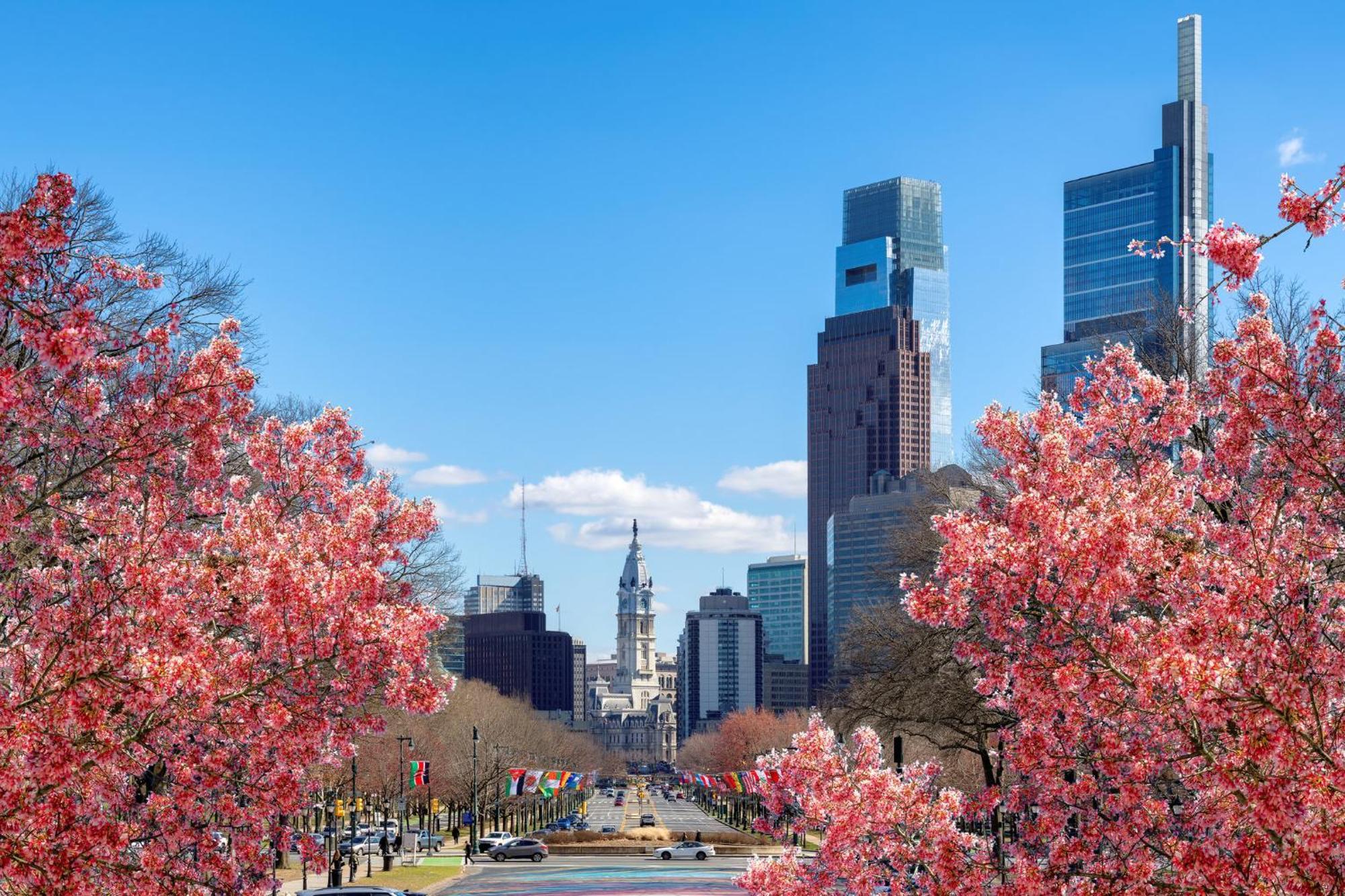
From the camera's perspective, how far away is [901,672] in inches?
1831

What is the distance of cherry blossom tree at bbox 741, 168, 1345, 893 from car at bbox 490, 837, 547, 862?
80249mm

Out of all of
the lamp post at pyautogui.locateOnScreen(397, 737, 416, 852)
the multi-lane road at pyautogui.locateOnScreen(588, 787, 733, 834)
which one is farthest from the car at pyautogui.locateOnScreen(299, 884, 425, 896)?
the multi-lane road at pyautogui.locateOnScreen(588, 787, 733, 834)

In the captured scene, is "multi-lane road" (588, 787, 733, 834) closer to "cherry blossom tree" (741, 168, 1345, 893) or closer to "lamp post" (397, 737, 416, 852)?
"lamp post" (397, 737, 416, 852)

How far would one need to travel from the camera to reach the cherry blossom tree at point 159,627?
41.7 ft

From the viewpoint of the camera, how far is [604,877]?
80.4 metres

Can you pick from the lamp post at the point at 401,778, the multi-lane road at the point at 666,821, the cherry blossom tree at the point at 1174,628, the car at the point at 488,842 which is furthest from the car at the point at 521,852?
the cherry blossom tree at the point at 1174,628

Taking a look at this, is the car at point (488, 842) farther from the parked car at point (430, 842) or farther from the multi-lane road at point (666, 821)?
the multi-lane road at point (666, 821)

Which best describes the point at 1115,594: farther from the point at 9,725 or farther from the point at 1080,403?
the point at 9,725

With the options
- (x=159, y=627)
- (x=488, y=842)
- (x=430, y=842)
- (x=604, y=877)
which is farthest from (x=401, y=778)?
(x=159, y=627)

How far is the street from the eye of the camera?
229ft

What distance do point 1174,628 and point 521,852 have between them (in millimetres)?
87033

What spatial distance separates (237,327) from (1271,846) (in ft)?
37.5

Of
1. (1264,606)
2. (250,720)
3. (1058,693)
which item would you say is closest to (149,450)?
(250,720)

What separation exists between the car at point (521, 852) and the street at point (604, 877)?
0.82 meters
